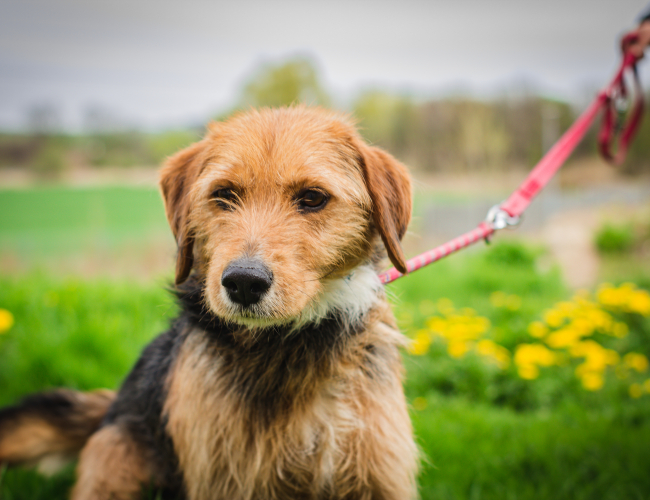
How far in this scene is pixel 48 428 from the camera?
2670mm

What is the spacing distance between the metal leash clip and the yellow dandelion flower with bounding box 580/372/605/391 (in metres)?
1.92

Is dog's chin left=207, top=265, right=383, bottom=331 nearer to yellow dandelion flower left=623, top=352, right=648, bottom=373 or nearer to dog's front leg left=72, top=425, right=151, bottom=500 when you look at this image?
dog's front leg left=72, top=425, right=151, bottom=500

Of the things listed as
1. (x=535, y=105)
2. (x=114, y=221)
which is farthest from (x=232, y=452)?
(x=535, y=105)

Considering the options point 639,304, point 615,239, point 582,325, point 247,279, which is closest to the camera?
point 247,279

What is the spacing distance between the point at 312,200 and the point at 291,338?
2.17 feet

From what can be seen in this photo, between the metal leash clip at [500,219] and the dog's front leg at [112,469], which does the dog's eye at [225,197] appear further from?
the metal leash clip at [500,219]

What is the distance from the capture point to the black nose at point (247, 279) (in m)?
1.61

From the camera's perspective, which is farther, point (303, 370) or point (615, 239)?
point (615, 239)

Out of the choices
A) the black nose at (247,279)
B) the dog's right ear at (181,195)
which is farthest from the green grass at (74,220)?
the black nose at (247,279)

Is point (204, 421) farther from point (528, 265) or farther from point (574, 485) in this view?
point (528, 265)

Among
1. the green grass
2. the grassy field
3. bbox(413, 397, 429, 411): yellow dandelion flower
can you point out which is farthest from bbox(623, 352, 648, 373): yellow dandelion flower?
the green grass

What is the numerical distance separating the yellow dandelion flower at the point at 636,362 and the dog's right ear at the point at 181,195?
4140mm

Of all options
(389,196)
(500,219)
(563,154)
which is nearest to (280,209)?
(389,196)

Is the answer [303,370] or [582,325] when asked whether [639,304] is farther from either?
[303,370]
